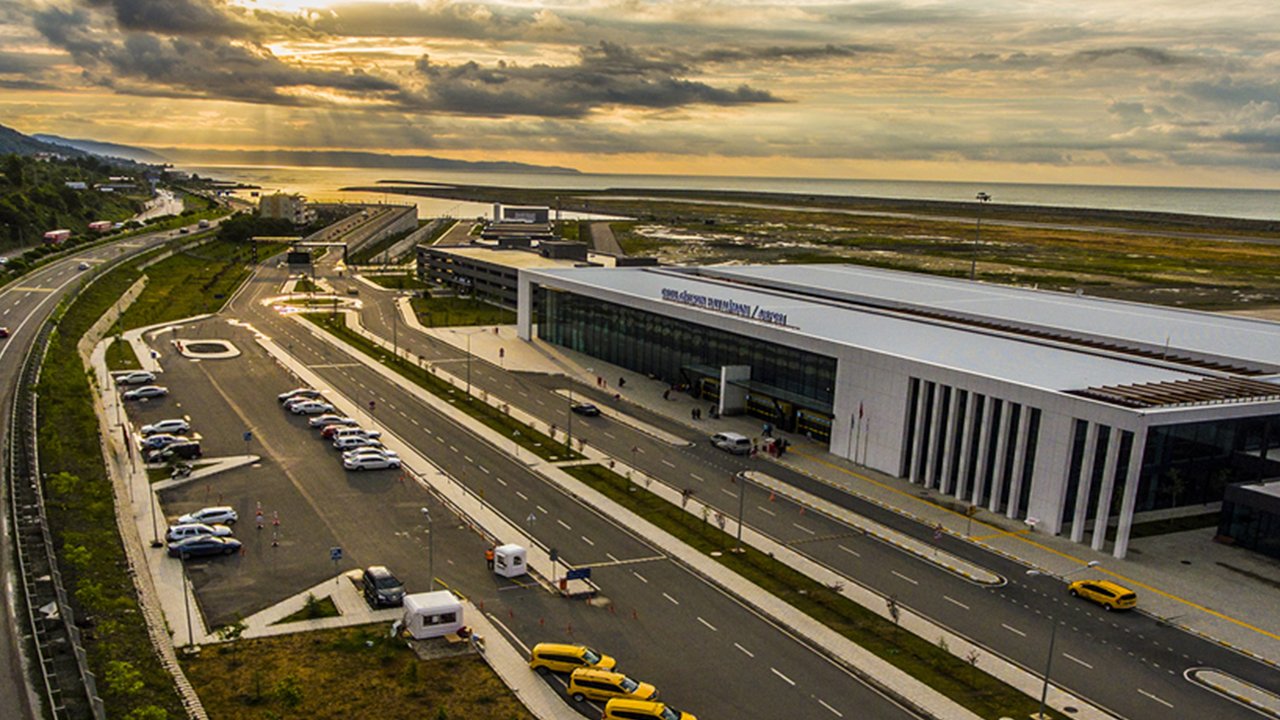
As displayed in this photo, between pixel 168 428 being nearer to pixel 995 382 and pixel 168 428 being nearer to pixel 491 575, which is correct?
pixel 491 575

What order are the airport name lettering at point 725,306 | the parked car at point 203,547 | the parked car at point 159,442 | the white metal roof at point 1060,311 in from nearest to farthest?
the parked car at point 203,547
the parked car at point 159,442
the white metal roof at point 1060,311
the airport name lettering at point 725,306

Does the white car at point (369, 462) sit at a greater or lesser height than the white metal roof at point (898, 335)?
lesser

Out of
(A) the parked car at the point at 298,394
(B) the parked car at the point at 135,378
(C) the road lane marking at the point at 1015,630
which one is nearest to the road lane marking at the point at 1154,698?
(C) the road lane marking at the point at 1015,630

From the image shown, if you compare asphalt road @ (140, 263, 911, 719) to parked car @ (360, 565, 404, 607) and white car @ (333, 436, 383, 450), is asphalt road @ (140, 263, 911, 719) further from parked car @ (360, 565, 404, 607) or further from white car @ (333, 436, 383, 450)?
parked car @ (360, 565, 404, 607)

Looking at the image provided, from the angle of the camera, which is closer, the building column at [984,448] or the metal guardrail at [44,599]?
the metal guardrail at [44,599]

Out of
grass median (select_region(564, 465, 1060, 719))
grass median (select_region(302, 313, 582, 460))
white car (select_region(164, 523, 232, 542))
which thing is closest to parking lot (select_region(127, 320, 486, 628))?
white car (select_region(164, 523, 232, 542))

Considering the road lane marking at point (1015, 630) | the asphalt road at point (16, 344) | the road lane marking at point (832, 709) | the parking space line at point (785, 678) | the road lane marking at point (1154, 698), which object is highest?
the asphalt road at point (16, 344)

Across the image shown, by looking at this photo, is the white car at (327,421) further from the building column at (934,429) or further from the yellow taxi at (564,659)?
the building column at (934,429)

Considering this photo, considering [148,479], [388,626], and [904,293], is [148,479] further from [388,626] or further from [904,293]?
[904,293]

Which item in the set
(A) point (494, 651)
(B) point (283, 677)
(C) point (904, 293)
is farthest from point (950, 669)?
(C) point (904, 293)
